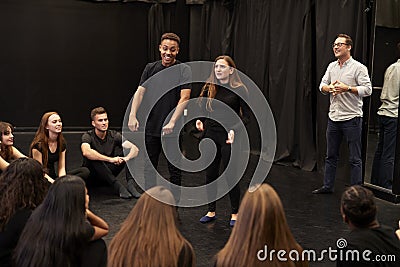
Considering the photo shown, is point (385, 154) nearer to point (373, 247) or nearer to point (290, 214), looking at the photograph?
point (290, 214)

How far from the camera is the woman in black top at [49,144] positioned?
4148mm

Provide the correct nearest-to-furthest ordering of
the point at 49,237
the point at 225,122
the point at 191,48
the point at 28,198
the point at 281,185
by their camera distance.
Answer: the point at 49,237, the point at 28,198, the point at 225,122, the point at 281,185, the point at 191,48

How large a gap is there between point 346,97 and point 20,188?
325cm

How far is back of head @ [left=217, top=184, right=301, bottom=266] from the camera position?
1.68 m

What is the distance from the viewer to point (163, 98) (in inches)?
150

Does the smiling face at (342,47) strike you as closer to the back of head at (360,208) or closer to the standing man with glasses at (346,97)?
the standing man with glasses at (346,97)

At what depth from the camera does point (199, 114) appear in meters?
3.86

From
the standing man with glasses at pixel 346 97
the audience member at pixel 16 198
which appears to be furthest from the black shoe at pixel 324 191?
the audience member at pixel 16 198

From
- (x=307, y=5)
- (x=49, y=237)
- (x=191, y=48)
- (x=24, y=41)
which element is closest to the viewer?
(x=49, y=237)

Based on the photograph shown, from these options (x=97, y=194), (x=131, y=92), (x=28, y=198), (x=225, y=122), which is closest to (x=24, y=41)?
(x=131, y=92)

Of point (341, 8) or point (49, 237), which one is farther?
point (341, 8)

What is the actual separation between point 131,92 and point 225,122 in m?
5.37

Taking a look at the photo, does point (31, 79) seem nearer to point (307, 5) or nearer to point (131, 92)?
point (131, 92)
